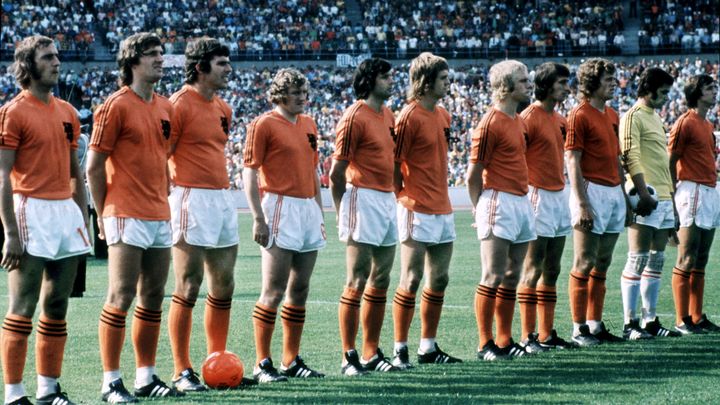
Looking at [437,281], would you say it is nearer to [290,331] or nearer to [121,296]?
[290,331]

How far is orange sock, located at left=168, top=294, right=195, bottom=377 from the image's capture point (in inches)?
304

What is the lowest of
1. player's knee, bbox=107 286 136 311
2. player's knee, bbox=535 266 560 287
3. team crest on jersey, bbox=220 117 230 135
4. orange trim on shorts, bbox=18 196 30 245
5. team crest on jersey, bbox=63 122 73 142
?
player's knee, bbox=535 266 560 287

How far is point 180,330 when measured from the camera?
7.77 metres

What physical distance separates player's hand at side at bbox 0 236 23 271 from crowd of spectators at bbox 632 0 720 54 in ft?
149

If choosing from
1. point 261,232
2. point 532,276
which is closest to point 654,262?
point 532,276

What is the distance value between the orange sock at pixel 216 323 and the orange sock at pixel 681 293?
15.1 ft

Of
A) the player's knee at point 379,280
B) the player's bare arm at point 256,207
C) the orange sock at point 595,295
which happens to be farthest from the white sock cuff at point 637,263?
the player's bare arm at point 256,207

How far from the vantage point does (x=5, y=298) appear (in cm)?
1357

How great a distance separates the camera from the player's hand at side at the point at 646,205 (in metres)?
9.98

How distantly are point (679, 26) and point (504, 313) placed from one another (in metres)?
44.5

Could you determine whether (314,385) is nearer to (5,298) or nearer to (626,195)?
(626,195)

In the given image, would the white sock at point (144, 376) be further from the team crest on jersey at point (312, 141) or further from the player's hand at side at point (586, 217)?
the player's hand at side at point (586, 217)

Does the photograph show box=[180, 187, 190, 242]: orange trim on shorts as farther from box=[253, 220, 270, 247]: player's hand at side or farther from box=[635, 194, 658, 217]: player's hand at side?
box=[635, 194, 658, 217]: player's hand at side

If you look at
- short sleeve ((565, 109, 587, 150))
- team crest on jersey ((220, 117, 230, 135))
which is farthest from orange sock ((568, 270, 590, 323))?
team crest on jersey ((220, 117, 230, 135))
